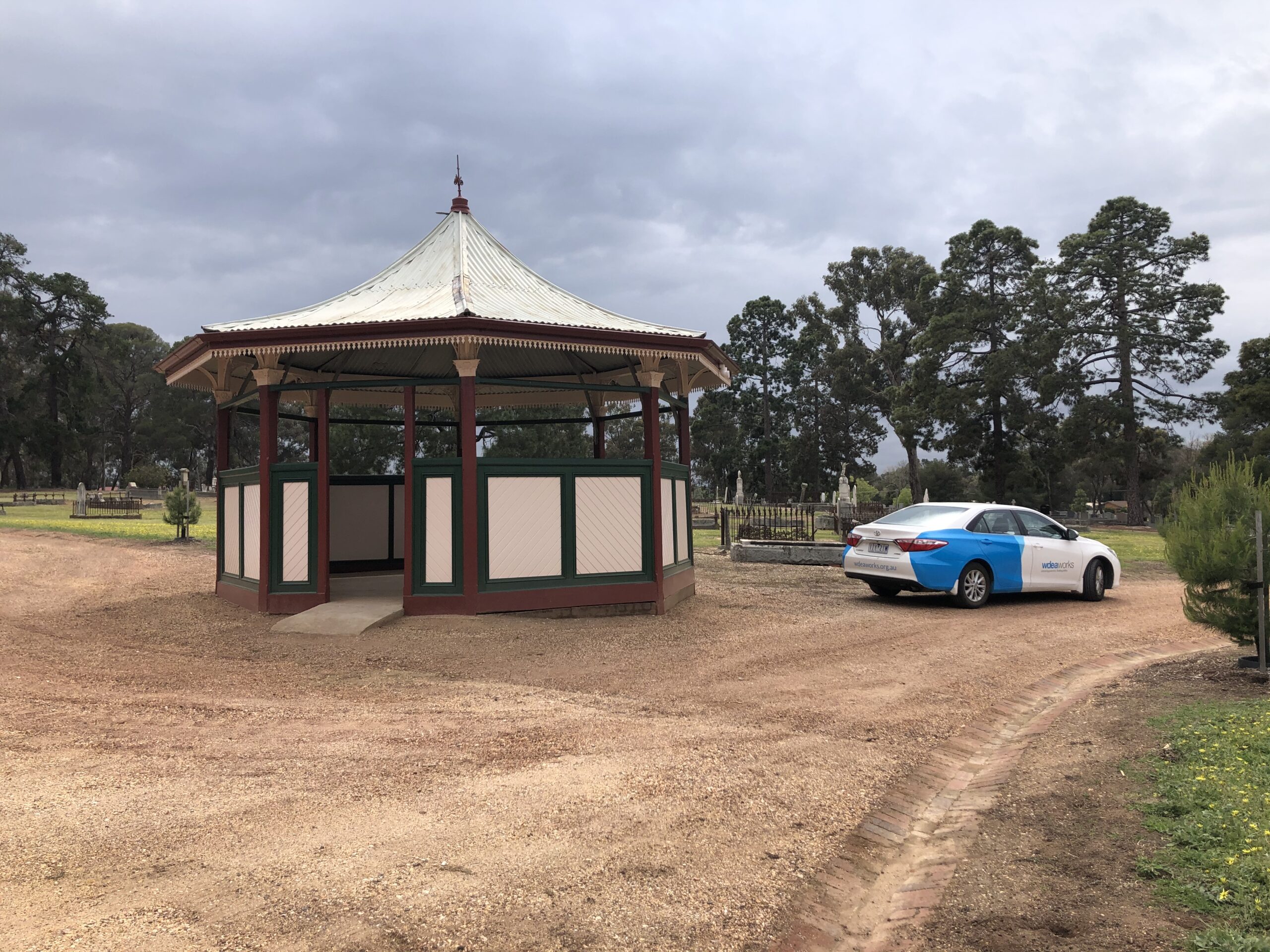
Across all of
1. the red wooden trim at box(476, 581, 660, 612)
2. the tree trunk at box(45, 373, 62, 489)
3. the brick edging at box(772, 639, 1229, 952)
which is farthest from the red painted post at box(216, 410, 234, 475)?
the tree trunk at box(45, 373, 62, 489)

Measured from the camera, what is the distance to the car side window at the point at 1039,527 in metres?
12.4

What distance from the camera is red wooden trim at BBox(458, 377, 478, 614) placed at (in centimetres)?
1037

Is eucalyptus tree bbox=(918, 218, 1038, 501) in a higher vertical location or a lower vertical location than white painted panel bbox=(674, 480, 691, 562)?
higher

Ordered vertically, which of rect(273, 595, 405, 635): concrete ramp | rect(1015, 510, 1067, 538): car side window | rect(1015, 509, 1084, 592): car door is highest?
rect(1015, 510, 1067, 538): car side window

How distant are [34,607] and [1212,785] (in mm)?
13175

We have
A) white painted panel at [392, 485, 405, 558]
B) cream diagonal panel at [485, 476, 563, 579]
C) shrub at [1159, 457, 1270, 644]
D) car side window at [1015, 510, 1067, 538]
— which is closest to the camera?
shrub at [1159, 457, 1270, 644]

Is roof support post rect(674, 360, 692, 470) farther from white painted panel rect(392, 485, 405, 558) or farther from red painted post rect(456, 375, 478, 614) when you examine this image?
white painted panel rect(392, 485, 405, 558)

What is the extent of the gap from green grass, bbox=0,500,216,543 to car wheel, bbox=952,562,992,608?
67.9 ft

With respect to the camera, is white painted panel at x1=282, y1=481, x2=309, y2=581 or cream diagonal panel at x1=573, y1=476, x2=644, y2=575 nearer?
white painted panel at x1=282, y1=481, x2=309, y2=581

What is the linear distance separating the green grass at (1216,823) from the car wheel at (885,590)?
7291 mm

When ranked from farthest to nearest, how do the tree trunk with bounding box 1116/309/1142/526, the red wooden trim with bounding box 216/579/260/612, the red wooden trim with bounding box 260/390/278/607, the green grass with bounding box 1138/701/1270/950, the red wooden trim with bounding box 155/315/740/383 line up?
the tree trunk with bounding box 1116/309/1142/526 < the red wooden trim with bounding box 216/579/260/612 < the red wooden trim with bounding box 260/390/278/607 < the red wooden trim with bounding box 155/315/740/383 < the green grass with bounding box 1138/701/1270/950

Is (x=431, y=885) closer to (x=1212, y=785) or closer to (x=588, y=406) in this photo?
(x=1212, y=785)

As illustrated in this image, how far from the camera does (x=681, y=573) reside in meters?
12.7

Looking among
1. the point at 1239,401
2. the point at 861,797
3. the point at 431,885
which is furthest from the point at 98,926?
the point at 1239,401
